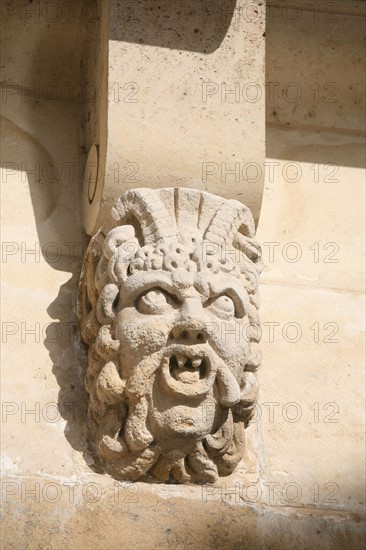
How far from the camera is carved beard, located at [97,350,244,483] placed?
8.85 ft

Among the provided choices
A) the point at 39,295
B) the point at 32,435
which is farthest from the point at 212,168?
the point at 32,435

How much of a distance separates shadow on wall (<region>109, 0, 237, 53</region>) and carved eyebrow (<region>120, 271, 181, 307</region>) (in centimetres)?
53

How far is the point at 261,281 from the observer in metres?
3.16

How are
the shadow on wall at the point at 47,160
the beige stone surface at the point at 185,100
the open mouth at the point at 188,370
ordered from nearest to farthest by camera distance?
the open mouth at the point at 188,370 < the beige stone surface at the point at 185,100 < the shadow on wall at the point at 47,160

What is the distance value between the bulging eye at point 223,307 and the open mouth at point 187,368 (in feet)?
0.36

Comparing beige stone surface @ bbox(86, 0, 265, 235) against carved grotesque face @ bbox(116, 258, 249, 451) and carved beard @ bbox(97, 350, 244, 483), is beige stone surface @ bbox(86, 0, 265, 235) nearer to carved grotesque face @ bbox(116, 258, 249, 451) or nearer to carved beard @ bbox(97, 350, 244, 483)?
carved grotesque face @ bbox(116, 258, 249, 451)

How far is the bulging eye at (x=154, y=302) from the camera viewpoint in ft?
8.97

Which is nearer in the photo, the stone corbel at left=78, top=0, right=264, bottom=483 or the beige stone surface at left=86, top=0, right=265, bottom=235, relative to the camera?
the stone corbel at left=78, top=0, right=264, bottom=483

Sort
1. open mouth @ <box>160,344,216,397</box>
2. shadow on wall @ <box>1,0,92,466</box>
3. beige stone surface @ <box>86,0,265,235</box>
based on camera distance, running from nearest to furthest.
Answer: open mouth @ <box>160,344,216,397</box>
beige stone surface @ <box>86,0,265,235</box>
shadow on wall @ <box>1,0,92,466</box>

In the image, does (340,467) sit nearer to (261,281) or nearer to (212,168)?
(261,281)

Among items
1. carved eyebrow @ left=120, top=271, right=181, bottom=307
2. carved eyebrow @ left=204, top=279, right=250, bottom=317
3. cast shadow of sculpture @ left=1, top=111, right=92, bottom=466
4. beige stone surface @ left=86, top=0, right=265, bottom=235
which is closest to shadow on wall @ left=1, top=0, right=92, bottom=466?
cast shadow of sculpture @ left=1, top=111, right=92, bottom=466

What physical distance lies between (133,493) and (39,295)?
513 millimetres

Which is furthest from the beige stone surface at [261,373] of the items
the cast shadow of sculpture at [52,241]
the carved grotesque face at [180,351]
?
the carved grotesque face at [180,351]

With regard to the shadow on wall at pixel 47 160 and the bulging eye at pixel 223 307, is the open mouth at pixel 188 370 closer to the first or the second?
the bulging eye at pixel 223 307
